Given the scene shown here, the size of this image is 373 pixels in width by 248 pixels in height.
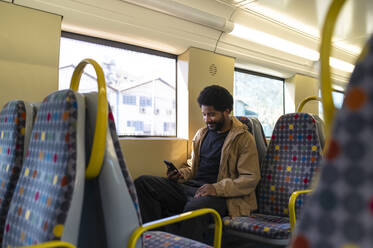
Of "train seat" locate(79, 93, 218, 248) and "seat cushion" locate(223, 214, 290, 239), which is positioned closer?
"train seat" locate(79, 93, 218, 248)

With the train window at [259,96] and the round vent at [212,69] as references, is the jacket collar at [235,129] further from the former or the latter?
the train window at [259,96]

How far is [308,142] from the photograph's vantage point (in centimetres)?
224

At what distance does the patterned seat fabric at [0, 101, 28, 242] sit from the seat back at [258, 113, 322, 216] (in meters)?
1.67

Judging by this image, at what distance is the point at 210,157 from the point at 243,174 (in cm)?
36

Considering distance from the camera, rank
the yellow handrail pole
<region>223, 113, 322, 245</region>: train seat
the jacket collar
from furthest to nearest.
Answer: the jacket collar → <region>223, 113, 322, 245</region>: train seat → the yellow handrail pole

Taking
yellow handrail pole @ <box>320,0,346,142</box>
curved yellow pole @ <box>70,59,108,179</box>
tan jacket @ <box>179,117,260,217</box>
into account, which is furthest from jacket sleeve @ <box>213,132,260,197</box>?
yellow handrail pole @ <box>320,0,346,142</box>

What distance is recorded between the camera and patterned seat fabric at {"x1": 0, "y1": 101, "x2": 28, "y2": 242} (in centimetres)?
132

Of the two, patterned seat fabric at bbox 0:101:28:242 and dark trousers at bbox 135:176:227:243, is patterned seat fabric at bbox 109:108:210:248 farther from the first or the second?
dark trousers at bbox 135:176:227:243

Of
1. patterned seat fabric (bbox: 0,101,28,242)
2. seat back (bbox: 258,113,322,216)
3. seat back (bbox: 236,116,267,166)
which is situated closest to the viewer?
patterned seat fabric (bbox: 0,101,28,242)

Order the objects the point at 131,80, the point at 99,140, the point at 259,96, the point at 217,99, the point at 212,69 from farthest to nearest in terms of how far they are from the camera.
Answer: the point at 259,96, the point at 212,69, the point at 131,80, the point at 217,99, the point at 99,140

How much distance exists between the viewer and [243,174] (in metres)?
2.28

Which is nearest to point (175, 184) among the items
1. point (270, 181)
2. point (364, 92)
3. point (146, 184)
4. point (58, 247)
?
point (146, 184)

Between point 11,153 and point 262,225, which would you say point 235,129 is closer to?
point 262,225

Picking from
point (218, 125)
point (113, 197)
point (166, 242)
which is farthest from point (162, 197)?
point (113, 197)
